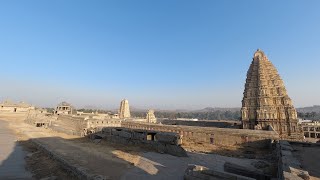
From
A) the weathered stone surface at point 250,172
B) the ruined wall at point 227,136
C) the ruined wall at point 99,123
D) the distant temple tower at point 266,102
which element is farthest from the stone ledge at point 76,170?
the distant temple tower at point 266,102

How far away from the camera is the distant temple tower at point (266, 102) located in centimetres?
2939

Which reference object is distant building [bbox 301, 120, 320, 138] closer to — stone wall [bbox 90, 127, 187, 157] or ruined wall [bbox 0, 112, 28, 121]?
stone wall [bbox 90, 127, 187, 157]

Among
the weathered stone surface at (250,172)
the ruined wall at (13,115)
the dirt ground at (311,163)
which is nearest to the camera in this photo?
the dirt ground at (311,163)

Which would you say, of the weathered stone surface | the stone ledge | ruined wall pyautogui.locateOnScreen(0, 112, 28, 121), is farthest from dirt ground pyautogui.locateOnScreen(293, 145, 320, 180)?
ruined wall pyautogui.locateOnScreen(0, 112, 28, 121)

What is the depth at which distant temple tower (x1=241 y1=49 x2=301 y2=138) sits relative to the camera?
29391 mm

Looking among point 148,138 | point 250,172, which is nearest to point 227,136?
point 148,138

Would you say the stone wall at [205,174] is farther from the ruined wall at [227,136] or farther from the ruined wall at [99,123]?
the ruined wall at [99,123]

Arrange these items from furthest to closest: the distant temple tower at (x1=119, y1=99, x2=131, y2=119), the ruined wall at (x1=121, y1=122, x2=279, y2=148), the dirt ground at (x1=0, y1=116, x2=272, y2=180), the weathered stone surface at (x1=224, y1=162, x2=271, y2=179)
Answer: the distant temple tower at (x1=119, y1=99, x2=131, y2=119)
the ruined wall at (x1=121, y1=122, x2=279, y2=148)
the dirt ground at (x1=0, y1=116, x2=272, y2=180)
the weathered stone surface at (x1=224, y1=162, x2=271, y2=179)

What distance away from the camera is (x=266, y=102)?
1188 inches

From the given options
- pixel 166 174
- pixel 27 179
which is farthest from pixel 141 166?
pixel 27 179

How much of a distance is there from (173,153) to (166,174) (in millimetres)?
5470

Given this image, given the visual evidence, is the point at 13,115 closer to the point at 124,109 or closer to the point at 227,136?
the point at 124,109

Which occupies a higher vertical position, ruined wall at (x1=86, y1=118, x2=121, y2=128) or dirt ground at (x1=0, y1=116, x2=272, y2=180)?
ruined wall at (x1=86, y1=118, x2=121, y2=128)

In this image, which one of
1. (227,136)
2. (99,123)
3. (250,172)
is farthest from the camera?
(99,123)
